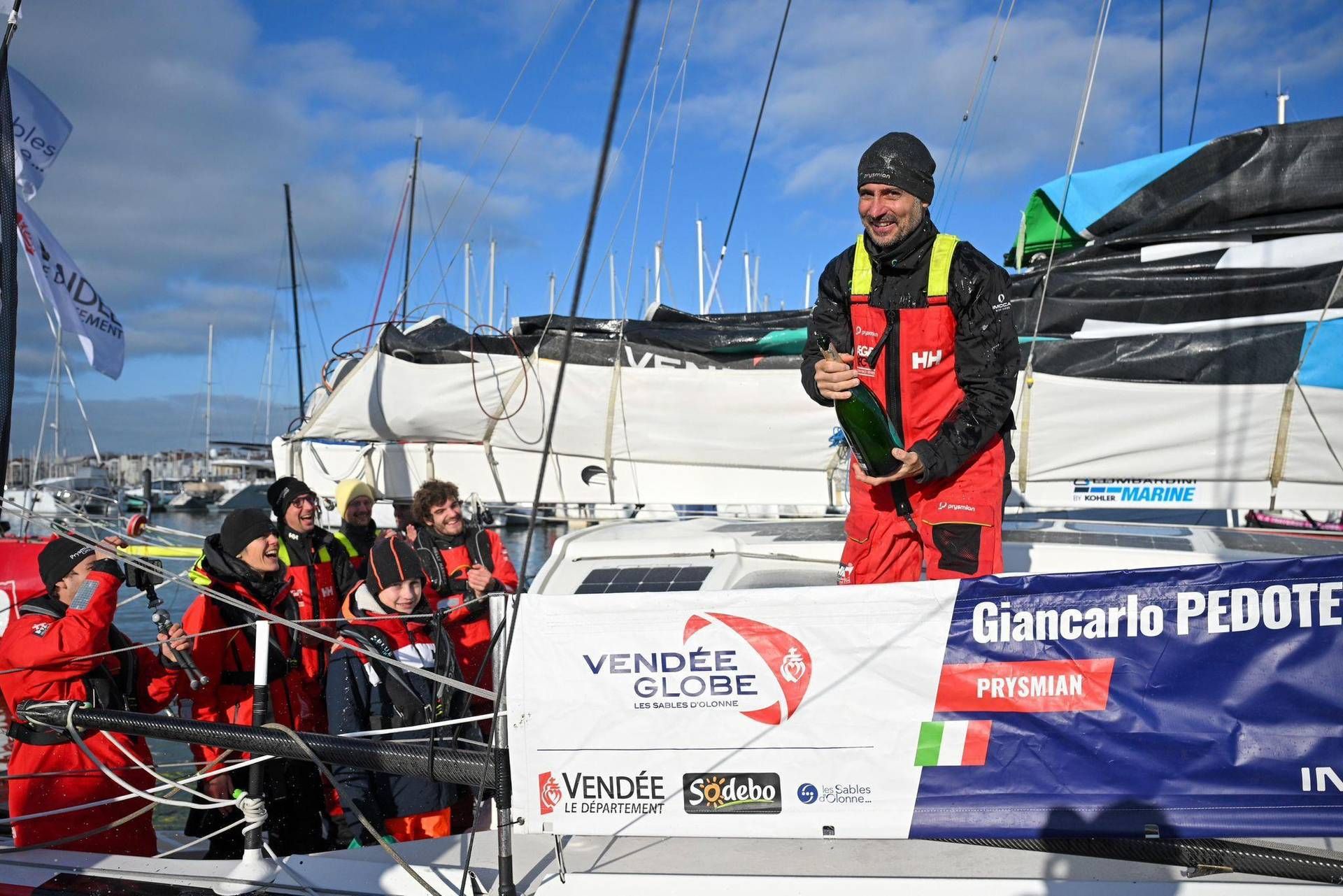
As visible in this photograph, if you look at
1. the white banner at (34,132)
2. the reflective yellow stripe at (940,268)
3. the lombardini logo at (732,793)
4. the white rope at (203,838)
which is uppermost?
the white banner at (34,132)

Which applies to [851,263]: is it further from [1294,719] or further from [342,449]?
[342,449]

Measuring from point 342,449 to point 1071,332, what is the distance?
4.71 meters

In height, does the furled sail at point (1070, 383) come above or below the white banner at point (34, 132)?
below

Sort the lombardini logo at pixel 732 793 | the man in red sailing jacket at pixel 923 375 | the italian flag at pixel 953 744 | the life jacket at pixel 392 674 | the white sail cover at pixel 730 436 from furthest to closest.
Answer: the white sail cover at pixel 730 436 < the life jacket at pixel 392 674 < the man in red sailing jacket at pixel 923 375 < the lombardini logo at pixel 732 793 < the italian flag at pixel 953 744

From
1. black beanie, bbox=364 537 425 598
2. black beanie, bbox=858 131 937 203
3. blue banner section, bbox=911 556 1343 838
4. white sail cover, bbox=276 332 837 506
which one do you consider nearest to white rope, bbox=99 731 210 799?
black beanie, bbox=364 537 425 598

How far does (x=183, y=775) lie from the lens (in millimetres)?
7645

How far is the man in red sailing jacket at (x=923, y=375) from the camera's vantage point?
338cm

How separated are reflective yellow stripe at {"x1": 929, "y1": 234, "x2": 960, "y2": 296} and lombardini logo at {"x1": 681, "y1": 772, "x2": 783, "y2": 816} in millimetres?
1697

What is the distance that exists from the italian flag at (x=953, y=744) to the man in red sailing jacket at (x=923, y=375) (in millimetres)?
590

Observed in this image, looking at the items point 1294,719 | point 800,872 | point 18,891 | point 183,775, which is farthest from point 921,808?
point 183,775

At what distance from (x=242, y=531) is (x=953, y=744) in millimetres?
3510

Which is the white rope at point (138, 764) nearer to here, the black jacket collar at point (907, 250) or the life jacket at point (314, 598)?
the life jacket at point (314, 598)

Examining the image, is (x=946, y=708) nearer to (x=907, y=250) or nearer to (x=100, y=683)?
(x=907, y=250)

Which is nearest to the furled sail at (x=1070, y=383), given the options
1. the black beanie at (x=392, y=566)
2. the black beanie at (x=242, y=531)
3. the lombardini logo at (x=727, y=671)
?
the black beanie at (x=392, y=566)
